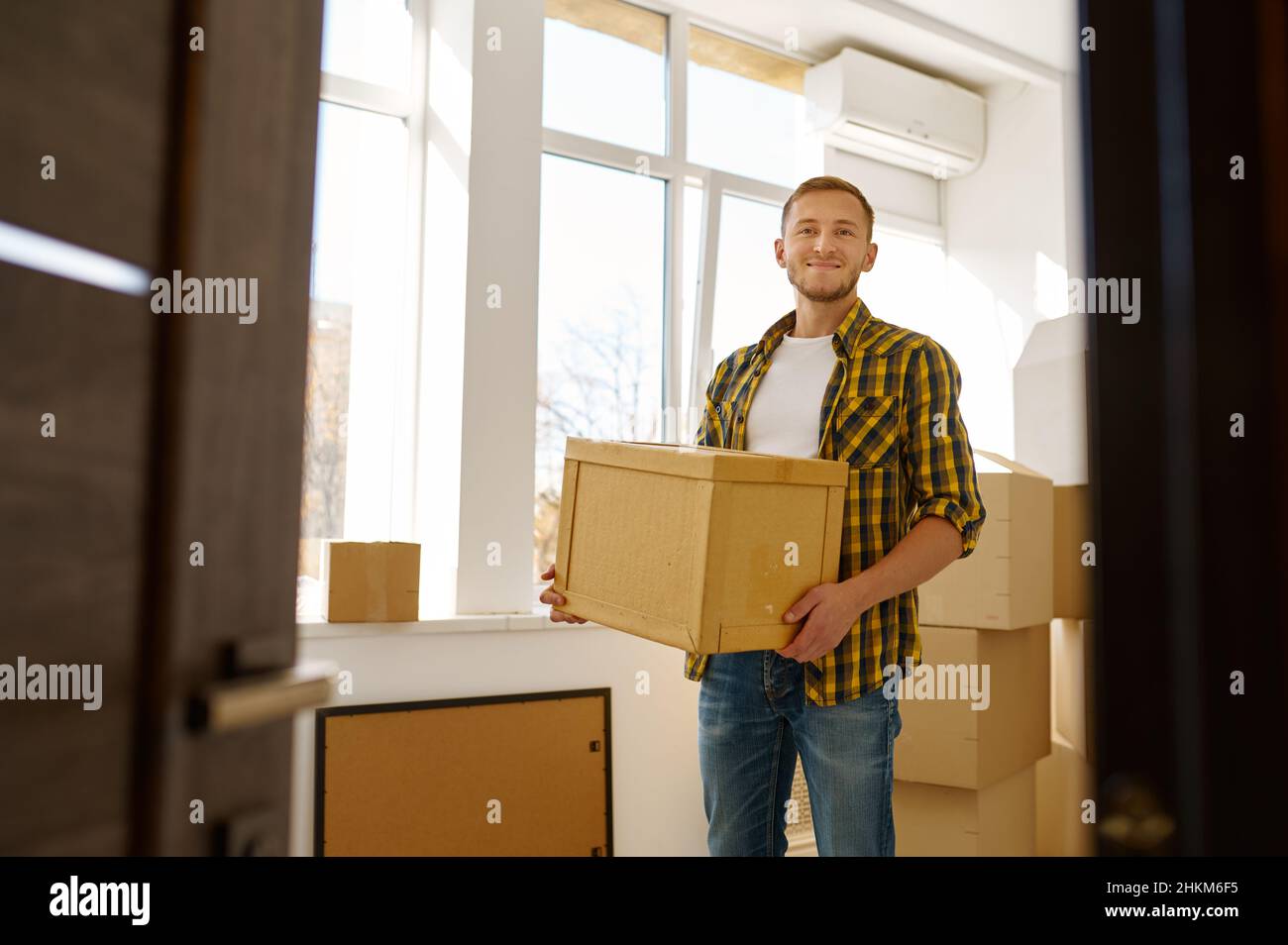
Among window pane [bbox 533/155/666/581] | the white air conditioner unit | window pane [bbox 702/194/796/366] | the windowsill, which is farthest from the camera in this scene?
the white air conditioner unit

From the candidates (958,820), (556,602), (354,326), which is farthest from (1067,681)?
(354,326)

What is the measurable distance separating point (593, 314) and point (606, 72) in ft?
2.79

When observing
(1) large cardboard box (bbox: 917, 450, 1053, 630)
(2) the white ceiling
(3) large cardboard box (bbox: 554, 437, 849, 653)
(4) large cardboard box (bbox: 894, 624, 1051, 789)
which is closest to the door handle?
(3) large cardboard box (bbox: 554, 437, 849, 653)

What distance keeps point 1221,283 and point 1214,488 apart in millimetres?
84

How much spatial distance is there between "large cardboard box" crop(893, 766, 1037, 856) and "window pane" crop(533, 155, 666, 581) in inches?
49.8

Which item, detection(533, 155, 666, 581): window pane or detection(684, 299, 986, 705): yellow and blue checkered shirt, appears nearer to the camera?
detection(684, 299, 986, 705): yellow and blue checkered shirt

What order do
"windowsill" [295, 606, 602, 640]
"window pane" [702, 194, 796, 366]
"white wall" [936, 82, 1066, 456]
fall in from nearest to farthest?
"windowsill" [295, 606, 602, 640] < "window pane" [702, 194, 796, 366] < "white wall" [936, 82, 1066, 456]

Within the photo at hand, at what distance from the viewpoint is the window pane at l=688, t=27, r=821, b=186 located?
11.1 ft

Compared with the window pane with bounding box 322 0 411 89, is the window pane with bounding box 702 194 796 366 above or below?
below

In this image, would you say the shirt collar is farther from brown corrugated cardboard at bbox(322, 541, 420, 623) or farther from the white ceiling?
the white ceiling

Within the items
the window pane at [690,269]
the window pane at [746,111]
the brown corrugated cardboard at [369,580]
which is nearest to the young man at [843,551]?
the brown corrugated cardboard at [369,580]

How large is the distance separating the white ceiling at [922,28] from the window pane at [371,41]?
1080mm

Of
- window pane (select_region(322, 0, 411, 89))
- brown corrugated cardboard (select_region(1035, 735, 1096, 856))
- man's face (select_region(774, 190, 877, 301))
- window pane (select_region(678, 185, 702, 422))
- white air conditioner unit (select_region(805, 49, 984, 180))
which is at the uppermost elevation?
white air conditioner unit (select_region(805, 49, 984, 180))

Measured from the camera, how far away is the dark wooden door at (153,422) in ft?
1.20
